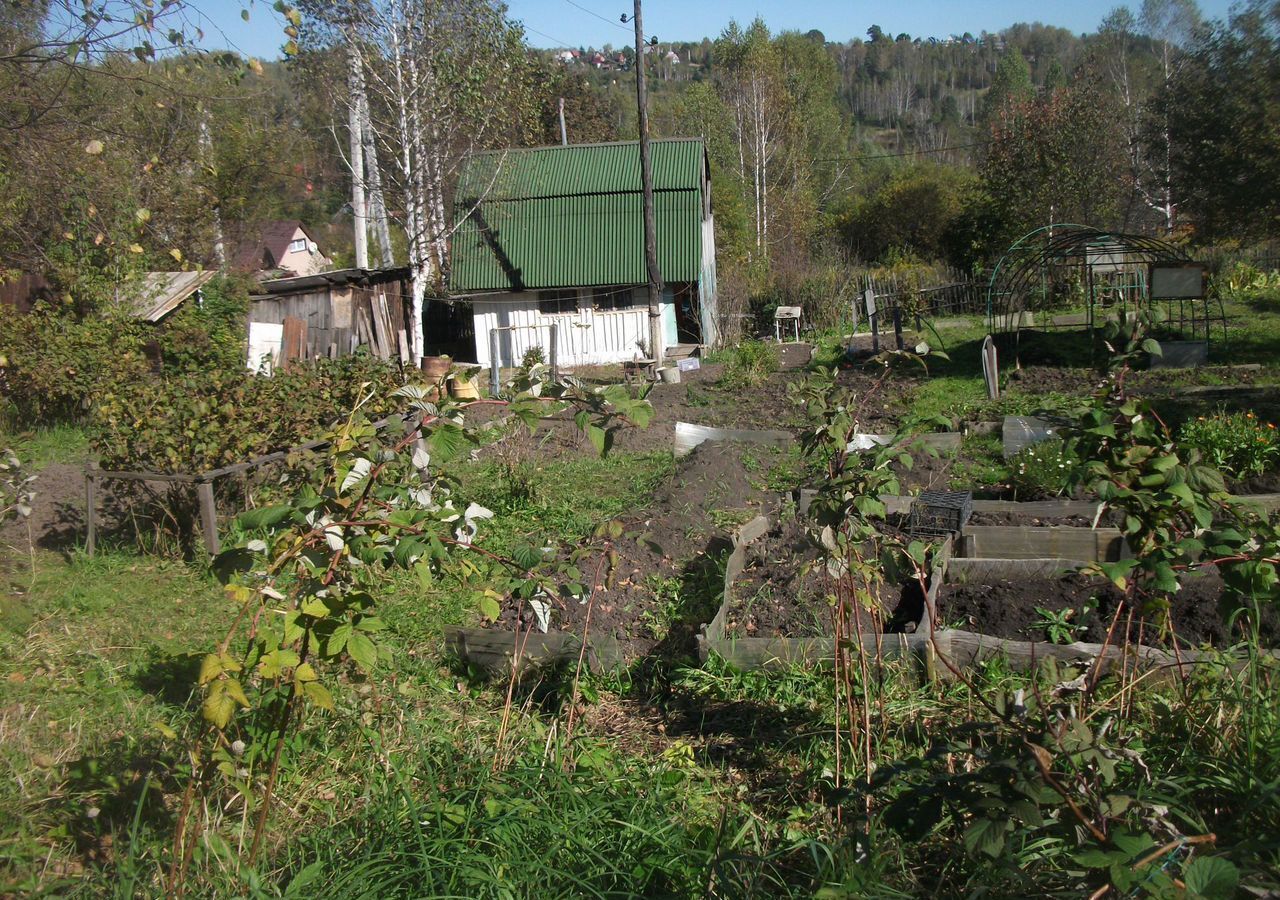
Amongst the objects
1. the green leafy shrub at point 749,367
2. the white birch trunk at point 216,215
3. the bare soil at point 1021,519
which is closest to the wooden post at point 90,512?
the bare soil at point 1021,519

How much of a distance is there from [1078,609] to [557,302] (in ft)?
68.3

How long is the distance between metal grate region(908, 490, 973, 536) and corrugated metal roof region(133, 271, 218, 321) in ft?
39.9

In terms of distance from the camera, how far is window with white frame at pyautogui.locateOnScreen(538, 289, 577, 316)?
25.3m

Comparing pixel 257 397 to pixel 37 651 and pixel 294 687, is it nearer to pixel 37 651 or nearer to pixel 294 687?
pixel 37 651

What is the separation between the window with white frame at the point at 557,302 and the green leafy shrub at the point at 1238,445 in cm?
1788

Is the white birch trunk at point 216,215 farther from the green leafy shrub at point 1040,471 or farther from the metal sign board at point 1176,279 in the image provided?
the metal sign board at point 1176,279

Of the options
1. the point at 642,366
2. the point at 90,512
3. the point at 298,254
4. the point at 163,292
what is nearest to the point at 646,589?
the point at 90,512

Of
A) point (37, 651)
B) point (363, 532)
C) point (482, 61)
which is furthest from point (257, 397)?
point (482, 61)

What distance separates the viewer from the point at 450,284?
25266mm

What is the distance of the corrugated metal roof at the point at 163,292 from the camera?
15.4 m

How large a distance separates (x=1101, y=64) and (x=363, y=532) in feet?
161

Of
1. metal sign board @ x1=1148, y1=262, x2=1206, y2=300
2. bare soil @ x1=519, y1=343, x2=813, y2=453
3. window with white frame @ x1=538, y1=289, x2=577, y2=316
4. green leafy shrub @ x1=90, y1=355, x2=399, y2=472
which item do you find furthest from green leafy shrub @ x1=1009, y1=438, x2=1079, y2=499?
window with white frame @ x1=538, y1=289, x2=577, y2=316

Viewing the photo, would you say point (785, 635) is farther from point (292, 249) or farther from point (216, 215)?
point (292, 249)

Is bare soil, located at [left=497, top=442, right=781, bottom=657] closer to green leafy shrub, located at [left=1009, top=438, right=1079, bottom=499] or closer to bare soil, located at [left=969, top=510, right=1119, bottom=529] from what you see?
bare soil, located at [left=969, top=510, right=1119, bottom=529]
